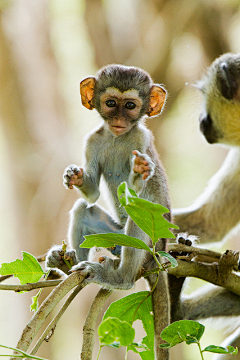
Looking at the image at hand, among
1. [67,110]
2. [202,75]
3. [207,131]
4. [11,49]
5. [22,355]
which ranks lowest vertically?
[22,355]

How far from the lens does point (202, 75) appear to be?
12.5 ft

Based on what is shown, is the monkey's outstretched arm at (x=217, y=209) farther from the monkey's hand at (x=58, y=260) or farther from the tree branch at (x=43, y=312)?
the tree branch at (x=43, y=312)

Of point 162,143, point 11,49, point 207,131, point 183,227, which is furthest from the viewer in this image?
point 11,49

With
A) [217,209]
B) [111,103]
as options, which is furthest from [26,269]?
[217,209]

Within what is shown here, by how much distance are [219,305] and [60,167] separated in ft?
8.27

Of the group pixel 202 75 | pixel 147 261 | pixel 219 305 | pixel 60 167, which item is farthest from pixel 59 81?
pixel 147 261

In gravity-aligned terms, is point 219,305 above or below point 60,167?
below

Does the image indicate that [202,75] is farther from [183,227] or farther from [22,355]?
[22,355]

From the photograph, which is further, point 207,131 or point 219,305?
point 207,131

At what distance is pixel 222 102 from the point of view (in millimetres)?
3473

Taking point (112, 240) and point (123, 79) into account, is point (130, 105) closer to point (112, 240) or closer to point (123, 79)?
point (123, 79)

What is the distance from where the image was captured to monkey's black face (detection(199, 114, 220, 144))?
353 cm

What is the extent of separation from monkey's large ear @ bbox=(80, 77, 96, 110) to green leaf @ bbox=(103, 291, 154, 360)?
1.02 m

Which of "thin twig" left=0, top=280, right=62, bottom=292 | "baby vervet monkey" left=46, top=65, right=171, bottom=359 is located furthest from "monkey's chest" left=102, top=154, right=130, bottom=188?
"thin twig" left=0, top=280, right=62, bottom=292
